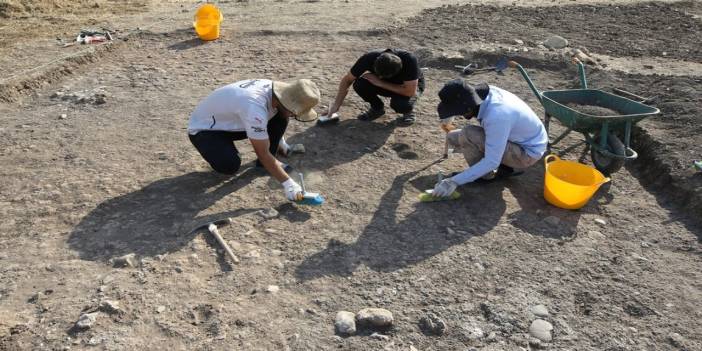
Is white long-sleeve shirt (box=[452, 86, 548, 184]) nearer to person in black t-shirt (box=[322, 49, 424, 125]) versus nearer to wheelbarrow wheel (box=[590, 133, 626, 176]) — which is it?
wheelbarrow wheel (box=[590, 133, 626, 176])

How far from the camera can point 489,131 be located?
3.80m

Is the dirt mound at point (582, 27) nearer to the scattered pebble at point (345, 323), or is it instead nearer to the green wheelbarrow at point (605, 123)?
the green wheelbarrow at point (605, 123)

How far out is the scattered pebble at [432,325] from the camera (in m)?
2.98

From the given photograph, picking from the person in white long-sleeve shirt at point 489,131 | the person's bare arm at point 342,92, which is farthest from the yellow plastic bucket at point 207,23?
the person in white long-sleeve shirt at point 489,131

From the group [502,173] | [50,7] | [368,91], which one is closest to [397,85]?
[368,91]

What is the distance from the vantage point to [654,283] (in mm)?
3326

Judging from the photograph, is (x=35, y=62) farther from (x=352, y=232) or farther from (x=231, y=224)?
(x=352, y=232)

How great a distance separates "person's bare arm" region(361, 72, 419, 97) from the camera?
5238 millimetres

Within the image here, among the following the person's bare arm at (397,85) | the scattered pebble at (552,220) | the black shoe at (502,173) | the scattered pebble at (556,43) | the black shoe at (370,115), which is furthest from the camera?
the scattered pebble at (556,43)

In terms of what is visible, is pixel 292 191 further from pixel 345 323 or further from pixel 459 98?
pixel 459 98

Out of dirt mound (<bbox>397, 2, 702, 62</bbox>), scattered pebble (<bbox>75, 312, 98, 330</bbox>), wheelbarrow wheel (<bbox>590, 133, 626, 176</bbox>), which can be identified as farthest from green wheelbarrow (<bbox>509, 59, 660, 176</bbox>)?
scattered pebble (<bbox>75, 312, 98, 330</bbox>)

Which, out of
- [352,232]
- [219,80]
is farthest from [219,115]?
[219,80]

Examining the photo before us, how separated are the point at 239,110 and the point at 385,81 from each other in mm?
1796

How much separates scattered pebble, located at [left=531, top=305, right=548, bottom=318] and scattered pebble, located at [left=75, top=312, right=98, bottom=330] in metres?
2.57
